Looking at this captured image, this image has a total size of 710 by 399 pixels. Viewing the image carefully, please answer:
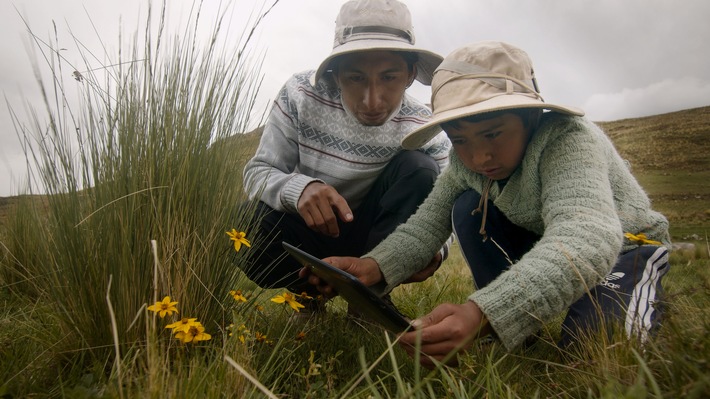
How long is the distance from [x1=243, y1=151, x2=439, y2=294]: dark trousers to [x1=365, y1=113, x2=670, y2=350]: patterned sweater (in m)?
0.27

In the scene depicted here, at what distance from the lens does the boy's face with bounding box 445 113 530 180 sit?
80.5 inches

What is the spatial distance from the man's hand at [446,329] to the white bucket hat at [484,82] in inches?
29.9

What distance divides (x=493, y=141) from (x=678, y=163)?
19.5m

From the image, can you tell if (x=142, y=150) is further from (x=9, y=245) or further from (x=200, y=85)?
(x=9, y=245)

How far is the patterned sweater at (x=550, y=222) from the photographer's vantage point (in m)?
1.57

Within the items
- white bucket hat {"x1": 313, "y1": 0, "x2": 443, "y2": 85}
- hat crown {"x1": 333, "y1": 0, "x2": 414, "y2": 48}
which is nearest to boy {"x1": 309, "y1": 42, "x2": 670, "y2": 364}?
white bucket hat {"x1": 313, "y1": 0, "x2": 443, "y2": 85}

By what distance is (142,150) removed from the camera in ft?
5.48

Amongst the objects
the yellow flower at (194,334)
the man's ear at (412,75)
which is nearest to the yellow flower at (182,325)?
the yellow flower at (194,334)

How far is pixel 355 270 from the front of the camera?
2.31 m

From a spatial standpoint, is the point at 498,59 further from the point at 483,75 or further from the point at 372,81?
the point at 372,81

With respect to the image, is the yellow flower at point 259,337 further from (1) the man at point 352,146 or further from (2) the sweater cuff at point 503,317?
(1) the man at point 352,146

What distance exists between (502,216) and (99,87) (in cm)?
193

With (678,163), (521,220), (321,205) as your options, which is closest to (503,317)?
(521,220)

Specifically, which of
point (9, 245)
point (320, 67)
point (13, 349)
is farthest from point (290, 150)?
point (9, 245)
